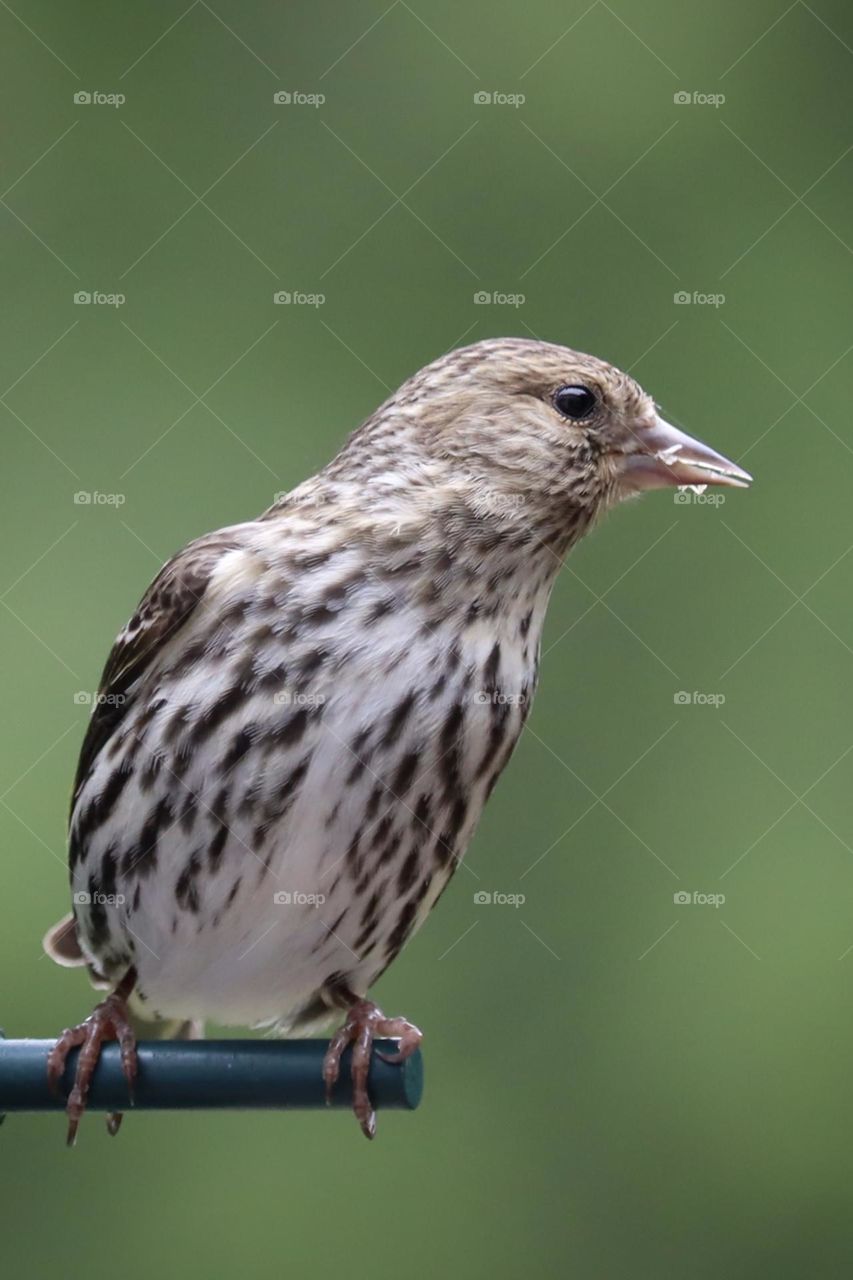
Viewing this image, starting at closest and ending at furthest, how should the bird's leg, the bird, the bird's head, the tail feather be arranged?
the bird's leg
the bird
the bird's head
the tail feather

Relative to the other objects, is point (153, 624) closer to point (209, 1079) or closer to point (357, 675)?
point (357, 675)

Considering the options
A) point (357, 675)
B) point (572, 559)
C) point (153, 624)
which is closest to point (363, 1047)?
point (357, 675)

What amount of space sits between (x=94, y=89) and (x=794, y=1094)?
2.94 m

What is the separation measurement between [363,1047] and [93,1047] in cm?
38

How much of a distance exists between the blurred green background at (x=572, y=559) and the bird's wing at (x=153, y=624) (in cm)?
136

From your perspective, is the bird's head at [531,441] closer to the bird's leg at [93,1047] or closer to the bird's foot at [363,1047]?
the bird's foot at [363,1047]

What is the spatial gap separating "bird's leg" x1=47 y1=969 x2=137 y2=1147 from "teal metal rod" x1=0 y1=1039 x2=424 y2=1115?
0.01 meters

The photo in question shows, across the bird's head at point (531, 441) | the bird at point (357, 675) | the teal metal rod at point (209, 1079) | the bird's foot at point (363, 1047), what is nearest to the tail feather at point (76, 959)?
the bird at point (357, 675)

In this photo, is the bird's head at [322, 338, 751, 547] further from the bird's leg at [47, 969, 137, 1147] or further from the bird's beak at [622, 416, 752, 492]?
the bird's leg at [47, 969, 137, 1147]

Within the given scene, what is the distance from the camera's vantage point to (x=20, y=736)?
4.94 m

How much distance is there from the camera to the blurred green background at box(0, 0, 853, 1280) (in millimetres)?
5145

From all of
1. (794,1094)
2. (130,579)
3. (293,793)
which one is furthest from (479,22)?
(293,793)

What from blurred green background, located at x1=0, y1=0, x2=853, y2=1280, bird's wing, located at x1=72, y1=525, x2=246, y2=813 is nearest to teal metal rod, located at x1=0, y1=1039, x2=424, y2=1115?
bird's wing, located at x1=72, y1=525, x2=246, y2=813

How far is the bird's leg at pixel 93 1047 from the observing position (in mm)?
3051
